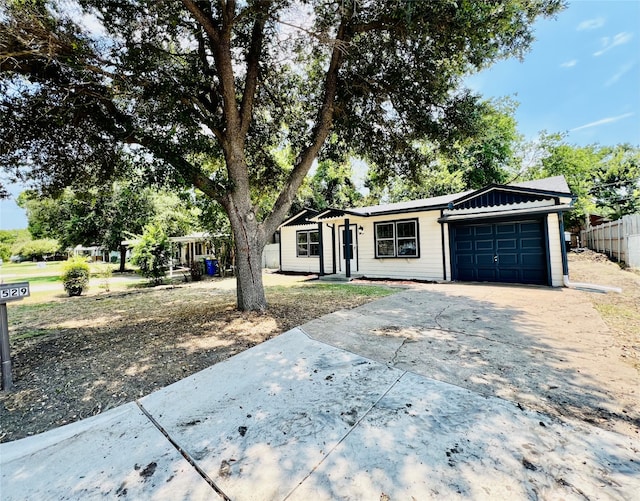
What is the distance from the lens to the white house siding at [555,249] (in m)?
8.71

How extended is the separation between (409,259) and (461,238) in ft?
6.77

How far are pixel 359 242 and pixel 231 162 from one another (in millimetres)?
8262

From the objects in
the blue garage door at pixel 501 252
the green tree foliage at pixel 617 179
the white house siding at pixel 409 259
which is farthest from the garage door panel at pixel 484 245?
the green tree foliage at pixel 617 179

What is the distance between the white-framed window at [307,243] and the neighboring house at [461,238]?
0.17 m

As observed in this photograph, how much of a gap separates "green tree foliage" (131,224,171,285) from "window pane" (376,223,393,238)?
9334 millimetres

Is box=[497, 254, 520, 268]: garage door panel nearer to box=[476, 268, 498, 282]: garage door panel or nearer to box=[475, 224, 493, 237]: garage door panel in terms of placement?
box=[476, 268, 498, 282]: garage door panel

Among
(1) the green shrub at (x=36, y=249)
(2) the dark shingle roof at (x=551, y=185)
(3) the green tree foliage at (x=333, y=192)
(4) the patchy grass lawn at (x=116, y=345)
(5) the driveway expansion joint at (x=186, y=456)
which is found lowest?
(5) the driveway expansion joint at (x=186, y=456)

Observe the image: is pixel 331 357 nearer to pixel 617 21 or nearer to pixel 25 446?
pixel 25 446

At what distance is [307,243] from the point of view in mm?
15492

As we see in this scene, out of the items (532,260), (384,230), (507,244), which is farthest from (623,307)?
(384,230)

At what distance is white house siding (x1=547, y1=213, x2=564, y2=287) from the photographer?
8.71 meters

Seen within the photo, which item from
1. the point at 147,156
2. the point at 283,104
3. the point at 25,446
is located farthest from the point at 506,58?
the point at 25,446

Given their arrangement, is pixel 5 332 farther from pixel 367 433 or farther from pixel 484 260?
pixel 484 260

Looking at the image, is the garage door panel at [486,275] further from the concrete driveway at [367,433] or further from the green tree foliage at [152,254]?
the green tree foliage at [152,254]
